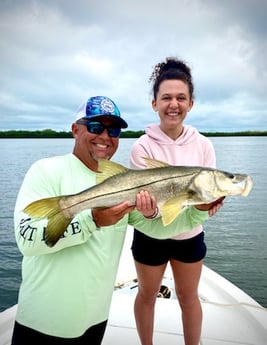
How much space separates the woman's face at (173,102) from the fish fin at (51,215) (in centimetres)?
154

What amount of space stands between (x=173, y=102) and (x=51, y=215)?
168 cm

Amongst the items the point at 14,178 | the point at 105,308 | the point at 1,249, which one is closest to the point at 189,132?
the point at 105,308

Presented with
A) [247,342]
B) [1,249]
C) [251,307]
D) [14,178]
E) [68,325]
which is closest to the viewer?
[68,325]

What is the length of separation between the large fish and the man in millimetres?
94

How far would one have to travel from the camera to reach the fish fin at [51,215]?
6.89 feet

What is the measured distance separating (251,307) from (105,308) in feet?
8.77

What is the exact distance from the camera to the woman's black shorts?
3311mm

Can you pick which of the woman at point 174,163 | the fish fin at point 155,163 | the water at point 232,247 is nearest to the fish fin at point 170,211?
the fish fin at point 155,163

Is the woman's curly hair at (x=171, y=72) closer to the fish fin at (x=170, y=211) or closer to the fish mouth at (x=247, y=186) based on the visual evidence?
the fish mouth at (x=247, y=186)

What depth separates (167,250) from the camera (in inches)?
132

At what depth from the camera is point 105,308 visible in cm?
253

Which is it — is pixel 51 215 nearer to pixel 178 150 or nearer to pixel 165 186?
pixel 165 186

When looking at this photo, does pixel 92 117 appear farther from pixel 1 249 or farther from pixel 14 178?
pixel 14 178

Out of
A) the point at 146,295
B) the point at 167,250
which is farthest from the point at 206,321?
the point at 167,250
